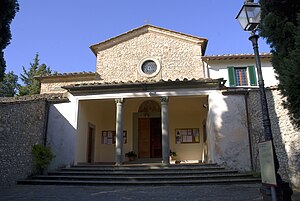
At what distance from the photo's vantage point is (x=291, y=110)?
4945 mm

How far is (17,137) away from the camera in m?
9.31

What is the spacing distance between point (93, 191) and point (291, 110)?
19.0 feet

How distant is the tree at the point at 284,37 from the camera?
4.73m

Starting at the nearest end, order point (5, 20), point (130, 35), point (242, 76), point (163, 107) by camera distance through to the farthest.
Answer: point (5, 20) → point (163, 107) → point (242, 76) → point (130, 35)

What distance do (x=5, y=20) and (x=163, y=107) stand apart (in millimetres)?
7105

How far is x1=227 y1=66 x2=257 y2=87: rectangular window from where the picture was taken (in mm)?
14884

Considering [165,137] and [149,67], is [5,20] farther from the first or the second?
[149,67]

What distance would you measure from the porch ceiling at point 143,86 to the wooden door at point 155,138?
335 centimetres

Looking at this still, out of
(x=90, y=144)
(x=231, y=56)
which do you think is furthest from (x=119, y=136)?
(x=231, y=56)

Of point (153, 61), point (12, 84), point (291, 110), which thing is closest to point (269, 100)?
point (291, 110)

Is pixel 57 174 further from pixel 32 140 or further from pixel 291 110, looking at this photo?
pixel 291 110

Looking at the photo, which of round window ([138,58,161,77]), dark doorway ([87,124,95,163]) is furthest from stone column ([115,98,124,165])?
round window ([138,58,161,77])

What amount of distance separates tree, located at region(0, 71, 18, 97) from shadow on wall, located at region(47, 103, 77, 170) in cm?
2649

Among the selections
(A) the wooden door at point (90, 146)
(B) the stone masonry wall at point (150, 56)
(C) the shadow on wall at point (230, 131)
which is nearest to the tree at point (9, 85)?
(B) the stone masonry wall at point (150, 56)
